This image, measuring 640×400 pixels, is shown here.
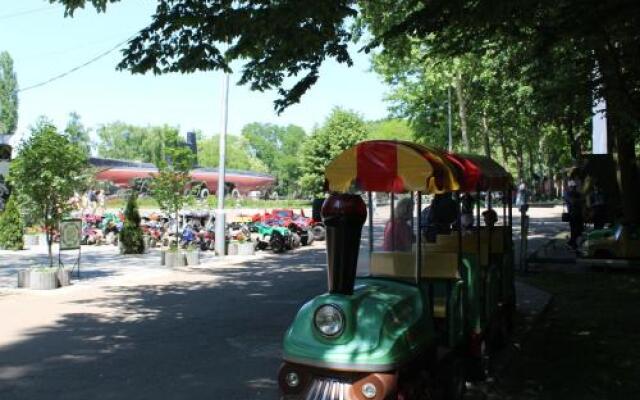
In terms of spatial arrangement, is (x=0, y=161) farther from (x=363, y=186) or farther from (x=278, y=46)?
(x=363, y=186)

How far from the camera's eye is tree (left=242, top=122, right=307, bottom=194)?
469 ft

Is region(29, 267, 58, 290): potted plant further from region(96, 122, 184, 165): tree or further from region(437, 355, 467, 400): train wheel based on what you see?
region(96, 122, 184, 165): tree

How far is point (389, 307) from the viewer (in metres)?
4.89

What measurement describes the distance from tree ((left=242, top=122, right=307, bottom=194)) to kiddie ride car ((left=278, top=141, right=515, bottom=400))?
404 feet

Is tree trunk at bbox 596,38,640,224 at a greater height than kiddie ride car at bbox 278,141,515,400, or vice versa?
tree trunk at bbox 596,38,640,224

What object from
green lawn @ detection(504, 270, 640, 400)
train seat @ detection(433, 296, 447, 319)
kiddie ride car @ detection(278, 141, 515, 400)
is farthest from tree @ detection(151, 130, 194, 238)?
train seat @ detection(433, 296, 447, 319)

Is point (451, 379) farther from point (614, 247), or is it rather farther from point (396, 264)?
point (614, 247)

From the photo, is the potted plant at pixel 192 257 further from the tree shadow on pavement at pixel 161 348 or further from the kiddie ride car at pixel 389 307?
the kiddie ride car at pixel 389 307

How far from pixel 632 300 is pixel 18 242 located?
1966 centimetres

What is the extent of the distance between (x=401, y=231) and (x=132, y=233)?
16894 mm

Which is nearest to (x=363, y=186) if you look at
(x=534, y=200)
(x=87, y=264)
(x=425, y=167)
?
(x=425, y=167)

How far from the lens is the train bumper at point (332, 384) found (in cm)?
454

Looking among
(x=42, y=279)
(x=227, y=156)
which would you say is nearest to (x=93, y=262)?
(x=42, y=279)

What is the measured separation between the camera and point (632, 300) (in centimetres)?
1136
